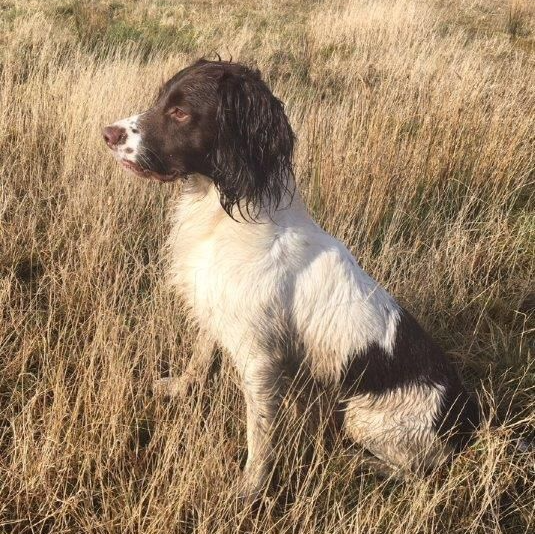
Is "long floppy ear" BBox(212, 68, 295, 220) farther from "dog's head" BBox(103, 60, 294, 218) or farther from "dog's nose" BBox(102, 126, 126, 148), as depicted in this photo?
"dog's nose" BBox(102, 126, 126, 148)

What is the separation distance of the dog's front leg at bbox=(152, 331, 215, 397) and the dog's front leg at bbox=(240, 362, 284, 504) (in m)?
0.24

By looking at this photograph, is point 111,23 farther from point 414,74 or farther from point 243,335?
point 243,335

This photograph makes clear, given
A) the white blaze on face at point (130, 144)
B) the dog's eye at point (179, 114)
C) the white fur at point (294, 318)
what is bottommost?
the white fur at point (294, 318)

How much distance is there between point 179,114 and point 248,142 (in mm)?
275

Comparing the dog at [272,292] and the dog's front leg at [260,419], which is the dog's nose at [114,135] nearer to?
the dog at [272,292]

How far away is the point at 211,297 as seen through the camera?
2020 millimetres

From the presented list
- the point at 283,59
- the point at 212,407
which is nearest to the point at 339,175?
the point at 212,407

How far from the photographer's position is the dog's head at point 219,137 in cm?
197

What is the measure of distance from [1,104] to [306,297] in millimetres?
3317

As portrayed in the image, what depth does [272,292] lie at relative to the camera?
6.48 ft

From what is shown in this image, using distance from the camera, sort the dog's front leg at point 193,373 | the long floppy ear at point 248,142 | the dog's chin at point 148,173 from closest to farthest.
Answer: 1. the long floppy ear at point 248,142
2. the dog's chin at point 148,173
3. the dog's front leg at point 193,373

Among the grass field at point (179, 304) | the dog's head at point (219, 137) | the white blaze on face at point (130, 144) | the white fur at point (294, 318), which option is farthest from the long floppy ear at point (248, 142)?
the grass field at point (179, 304)

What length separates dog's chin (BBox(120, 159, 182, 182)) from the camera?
2064mm

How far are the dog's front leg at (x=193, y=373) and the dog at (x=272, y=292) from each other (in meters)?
0.20
